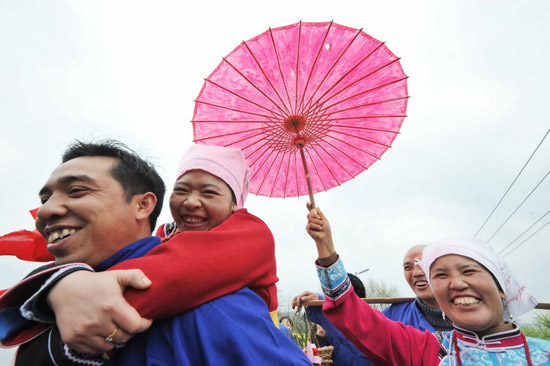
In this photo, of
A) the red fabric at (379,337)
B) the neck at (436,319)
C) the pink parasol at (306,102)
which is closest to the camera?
the red fabric at (379,337)

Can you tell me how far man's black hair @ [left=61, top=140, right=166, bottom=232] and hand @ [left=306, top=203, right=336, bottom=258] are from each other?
1391mm

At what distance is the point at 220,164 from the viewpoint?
6.65 feet

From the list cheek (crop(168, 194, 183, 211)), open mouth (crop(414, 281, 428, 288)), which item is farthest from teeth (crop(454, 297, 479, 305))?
cheek (crop(168, 194, 183, 211))

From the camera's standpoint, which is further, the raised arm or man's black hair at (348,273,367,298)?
man's black hair at (348,273,367,298)

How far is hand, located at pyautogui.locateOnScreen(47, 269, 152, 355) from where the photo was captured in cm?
93

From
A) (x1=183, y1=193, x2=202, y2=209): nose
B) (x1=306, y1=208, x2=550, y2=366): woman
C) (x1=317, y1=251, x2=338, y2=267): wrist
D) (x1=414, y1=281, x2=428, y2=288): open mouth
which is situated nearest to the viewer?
(x1=183, y1=193, x2=202, y2=209): nose

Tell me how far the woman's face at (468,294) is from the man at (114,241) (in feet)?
4.54

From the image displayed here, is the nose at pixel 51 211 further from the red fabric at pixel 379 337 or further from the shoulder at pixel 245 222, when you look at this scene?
A: the red fabric at pixel 379 337

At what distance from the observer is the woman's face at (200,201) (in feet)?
5.99

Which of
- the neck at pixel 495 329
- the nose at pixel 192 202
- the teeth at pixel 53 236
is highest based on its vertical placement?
the nose at pixel 192 202

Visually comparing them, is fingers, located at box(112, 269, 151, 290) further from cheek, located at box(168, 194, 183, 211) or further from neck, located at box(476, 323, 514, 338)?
neck, located at box(476, 323, 514, 338)

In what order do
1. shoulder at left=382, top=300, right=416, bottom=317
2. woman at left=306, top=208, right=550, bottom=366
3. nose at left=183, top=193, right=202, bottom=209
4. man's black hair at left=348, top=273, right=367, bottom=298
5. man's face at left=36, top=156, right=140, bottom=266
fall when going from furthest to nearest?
man's black hair at left=348, top=273, right=367, bottom=298 → shoulder at left=382, top=300, right=416, bottom=317 → woman at left=306, top=208, right=550, bottom=366 → nose at left=183, top=193, right=202, bottom=209 → man's face at left=36, top=156, right=140, bottom=266

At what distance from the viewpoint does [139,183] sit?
168cm

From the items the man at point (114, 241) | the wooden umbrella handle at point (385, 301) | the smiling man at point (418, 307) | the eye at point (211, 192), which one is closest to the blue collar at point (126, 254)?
the man at point (114, 241)
